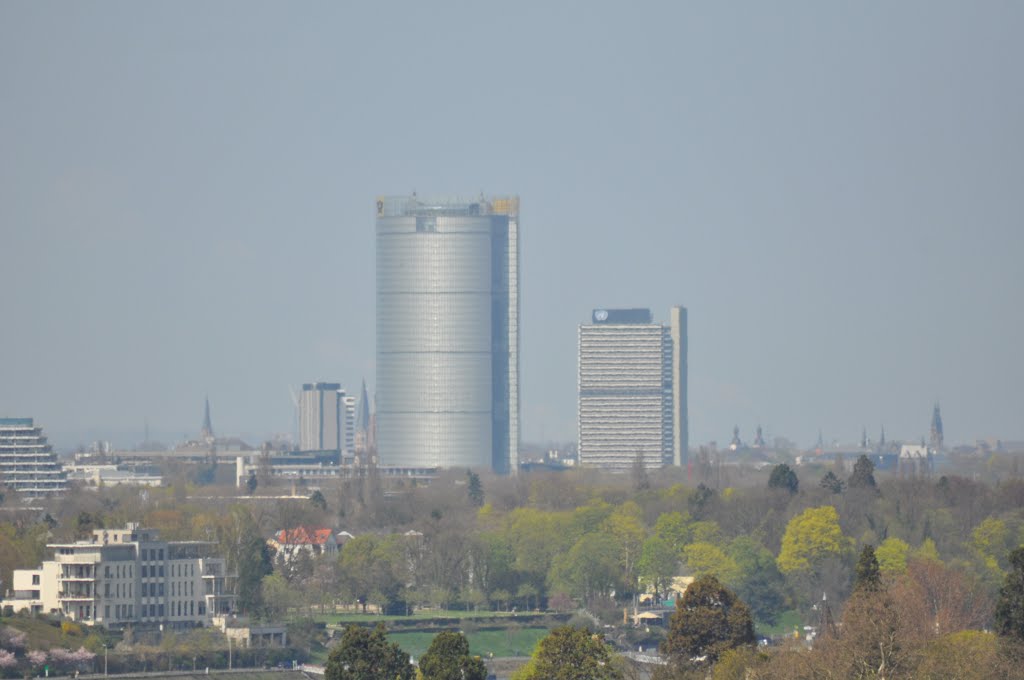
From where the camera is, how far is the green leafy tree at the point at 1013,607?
8281 cm

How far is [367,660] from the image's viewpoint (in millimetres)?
82750

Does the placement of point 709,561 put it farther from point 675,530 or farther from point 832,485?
point 832,485

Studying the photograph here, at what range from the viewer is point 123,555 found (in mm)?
127938

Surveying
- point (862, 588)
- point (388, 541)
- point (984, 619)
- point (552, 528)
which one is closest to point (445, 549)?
point (388, 541)

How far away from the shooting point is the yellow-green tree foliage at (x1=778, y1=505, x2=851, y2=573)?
145 meters

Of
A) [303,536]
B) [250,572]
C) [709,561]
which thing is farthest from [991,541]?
[303,536]

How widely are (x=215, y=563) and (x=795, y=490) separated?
5220 centimetres

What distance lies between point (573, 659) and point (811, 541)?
66915mm

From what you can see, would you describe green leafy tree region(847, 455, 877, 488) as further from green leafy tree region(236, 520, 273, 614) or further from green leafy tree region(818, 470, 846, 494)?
green leafy tree region(236, 520, 273, 614)

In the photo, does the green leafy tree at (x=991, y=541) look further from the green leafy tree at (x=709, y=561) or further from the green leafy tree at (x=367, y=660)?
the green leafy tree at (x=367, y=660)

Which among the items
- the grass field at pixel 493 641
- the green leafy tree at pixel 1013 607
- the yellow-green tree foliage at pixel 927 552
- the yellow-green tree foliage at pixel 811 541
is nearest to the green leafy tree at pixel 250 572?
the grass field at pixel 493 641

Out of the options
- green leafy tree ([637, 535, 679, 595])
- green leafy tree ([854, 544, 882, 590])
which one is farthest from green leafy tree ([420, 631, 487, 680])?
green leafy tree ([637, 535, 679, 595])

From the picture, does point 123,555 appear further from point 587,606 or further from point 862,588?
point 862,588

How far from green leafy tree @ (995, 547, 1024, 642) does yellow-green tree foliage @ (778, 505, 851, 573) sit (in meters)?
59.6
